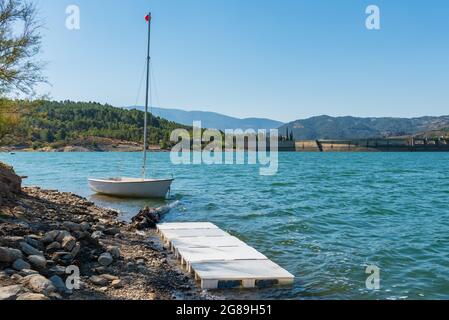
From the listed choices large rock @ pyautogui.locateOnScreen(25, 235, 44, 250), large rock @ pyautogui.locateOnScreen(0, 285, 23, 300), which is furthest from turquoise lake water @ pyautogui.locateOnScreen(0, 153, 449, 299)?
large rock @ pyautogui.locateOnScreen(25, 235, 44, 250)

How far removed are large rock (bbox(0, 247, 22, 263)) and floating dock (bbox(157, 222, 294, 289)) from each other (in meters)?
5.13

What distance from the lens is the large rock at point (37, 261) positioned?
12.2m

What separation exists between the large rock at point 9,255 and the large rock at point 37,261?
306 mm

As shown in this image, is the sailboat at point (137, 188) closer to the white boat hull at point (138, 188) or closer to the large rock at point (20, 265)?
the white boat hull at point (138, 188)

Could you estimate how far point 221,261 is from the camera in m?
15.6

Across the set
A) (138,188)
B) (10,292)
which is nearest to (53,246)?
(10,292)

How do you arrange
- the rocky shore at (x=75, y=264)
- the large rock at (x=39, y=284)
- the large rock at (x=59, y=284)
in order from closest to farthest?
the large rock at (x=39, y=284) < the rocky shore at (x=75, y=264) < the large rock at (x=59, y=284)

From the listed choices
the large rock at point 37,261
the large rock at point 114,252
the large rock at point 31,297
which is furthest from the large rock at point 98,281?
the large rock at point 31,297

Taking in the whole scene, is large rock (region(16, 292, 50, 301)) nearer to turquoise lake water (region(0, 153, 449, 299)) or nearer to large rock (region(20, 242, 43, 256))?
large rock (region(20, 242, 43, 256))

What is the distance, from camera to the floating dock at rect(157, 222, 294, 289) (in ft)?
44.9

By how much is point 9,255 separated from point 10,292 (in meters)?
2.96
